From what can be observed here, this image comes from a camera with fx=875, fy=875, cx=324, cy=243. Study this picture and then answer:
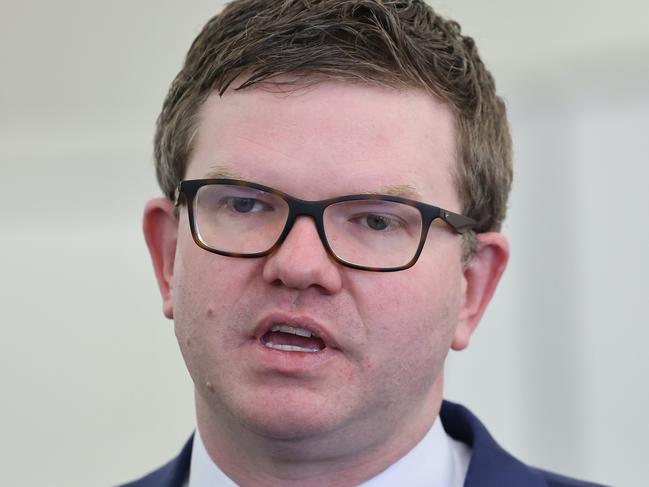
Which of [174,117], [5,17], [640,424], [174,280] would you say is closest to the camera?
[174,280]

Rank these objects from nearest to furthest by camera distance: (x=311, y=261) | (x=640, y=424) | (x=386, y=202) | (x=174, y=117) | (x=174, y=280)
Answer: (x=311, y=261) → (x=386, y=202) → (x=174, y=280) → (x=174, y=117) → (x=640, y=424)

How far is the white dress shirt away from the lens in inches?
62.4

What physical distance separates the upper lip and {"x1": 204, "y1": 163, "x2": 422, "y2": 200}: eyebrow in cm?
23

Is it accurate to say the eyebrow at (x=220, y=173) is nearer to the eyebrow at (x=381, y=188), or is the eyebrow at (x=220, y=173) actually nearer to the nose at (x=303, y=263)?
the eyebrow at (x=381, y=188)

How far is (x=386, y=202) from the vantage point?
1450 mm

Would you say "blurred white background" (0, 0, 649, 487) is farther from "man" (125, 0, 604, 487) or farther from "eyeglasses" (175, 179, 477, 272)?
"eyeglasses" (175, 179, 477, 272)

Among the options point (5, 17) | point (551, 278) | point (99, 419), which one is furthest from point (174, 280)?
point (5, 17)

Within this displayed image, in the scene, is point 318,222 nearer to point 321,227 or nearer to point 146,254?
point 321,227

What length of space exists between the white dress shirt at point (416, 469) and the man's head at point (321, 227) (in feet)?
0.08

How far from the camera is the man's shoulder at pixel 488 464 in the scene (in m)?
→ 1.66

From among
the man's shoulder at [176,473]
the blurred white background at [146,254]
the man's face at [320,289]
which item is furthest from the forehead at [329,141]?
the blurred white background at [146,254]

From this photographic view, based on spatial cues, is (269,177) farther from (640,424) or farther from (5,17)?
(5,17)

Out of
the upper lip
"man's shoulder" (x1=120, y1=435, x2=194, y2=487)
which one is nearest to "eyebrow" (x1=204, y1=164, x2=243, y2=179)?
the upper lip

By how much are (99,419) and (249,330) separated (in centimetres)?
175
